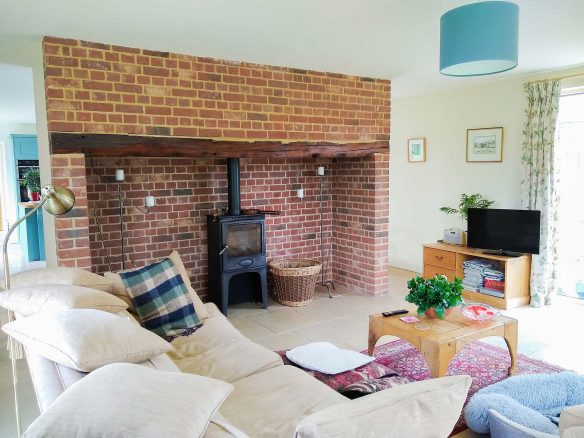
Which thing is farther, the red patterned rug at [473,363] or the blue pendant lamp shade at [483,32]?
the red patterned rug at [473,363]

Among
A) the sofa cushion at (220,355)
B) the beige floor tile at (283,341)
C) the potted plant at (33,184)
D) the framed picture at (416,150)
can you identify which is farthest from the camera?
the potted plant at (33,184)

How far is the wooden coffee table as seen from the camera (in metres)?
2.66

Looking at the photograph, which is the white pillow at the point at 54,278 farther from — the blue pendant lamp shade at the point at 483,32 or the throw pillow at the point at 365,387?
the blue pendant lamp shade at the point at 483,32

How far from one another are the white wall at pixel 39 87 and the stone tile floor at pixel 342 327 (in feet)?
3.08

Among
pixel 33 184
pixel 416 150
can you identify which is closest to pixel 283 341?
pixel 416 150

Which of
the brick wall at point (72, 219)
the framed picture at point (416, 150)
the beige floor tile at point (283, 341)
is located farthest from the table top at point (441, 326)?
the framed picture at point (416, 150)

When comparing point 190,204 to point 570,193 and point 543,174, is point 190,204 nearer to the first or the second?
point 543,174

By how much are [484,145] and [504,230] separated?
1.07 meters

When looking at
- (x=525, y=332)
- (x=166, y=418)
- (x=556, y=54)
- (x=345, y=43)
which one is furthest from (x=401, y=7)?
(x=525, y=332)

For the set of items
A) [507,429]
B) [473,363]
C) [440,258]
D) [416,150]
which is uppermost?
[416,150]

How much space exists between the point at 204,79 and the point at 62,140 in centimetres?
119

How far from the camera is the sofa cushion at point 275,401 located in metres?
1.75

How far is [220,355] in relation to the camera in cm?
246

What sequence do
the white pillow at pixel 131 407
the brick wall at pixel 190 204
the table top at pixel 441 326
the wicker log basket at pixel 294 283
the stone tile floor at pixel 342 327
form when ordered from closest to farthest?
the white pillow at pixel 131 407 → the table top at pixel 441 326 → the stone tile floor at pixel 342 327 → the brick wall at pixel 190 204 → the wicker log basket at pixel 294 283
